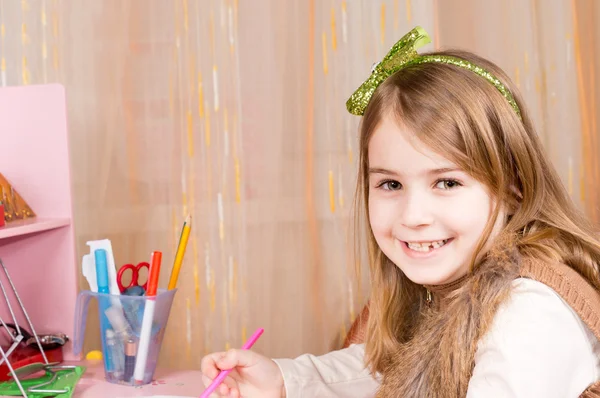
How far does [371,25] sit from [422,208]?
26.5 inches

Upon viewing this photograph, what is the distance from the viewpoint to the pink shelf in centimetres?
105

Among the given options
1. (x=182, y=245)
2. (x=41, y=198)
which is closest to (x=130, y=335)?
(x=182, y=245)

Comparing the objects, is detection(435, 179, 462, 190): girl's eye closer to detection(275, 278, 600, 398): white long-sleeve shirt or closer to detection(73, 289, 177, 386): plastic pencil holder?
detection(275, 278, 600, 398): white long-sleeve shirt

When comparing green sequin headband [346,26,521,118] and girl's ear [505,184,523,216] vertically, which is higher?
green sequin headband [346,26,521,118]

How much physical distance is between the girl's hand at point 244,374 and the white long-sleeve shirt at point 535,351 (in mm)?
331

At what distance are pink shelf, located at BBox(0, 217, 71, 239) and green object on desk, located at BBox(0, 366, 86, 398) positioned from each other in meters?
0.20

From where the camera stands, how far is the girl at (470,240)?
0.75 metres

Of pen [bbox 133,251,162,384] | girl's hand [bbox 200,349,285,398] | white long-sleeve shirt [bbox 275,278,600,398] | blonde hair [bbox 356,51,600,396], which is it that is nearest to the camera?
white long-sleeve shirt [bbox 275,278,600,398]

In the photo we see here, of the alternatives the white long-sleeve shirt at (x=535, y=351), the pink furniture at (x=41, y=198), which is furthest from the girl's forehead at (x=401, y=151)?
the pink furniture at (x=41, y=198)

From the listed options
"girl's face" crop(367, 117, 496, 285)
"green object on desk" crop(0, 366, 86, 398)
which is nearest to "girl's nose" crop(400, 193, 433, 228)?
"girl's face" crop(367, 117, 496, 285)

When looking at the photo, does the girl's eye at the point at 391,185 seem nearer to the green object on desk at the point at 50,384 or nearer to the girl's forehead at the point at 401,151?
the girl's forehead at the point at 401,151

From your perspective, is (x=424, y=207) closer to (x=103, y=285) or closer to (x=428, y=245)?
(x=428, y=245)

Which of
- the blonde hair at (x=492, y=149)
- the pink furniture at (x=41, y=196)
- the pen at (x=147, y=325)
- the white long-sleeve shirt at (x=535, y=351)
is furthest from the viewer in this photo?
the pink furniture at (x=41, y=196)

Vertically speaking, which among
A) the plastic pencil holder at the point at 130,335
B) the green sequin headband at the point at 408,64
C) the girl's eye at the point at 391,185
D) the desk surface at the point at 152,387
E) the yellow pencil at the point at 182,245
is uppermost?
the green sequin headband at the point at 408,64
